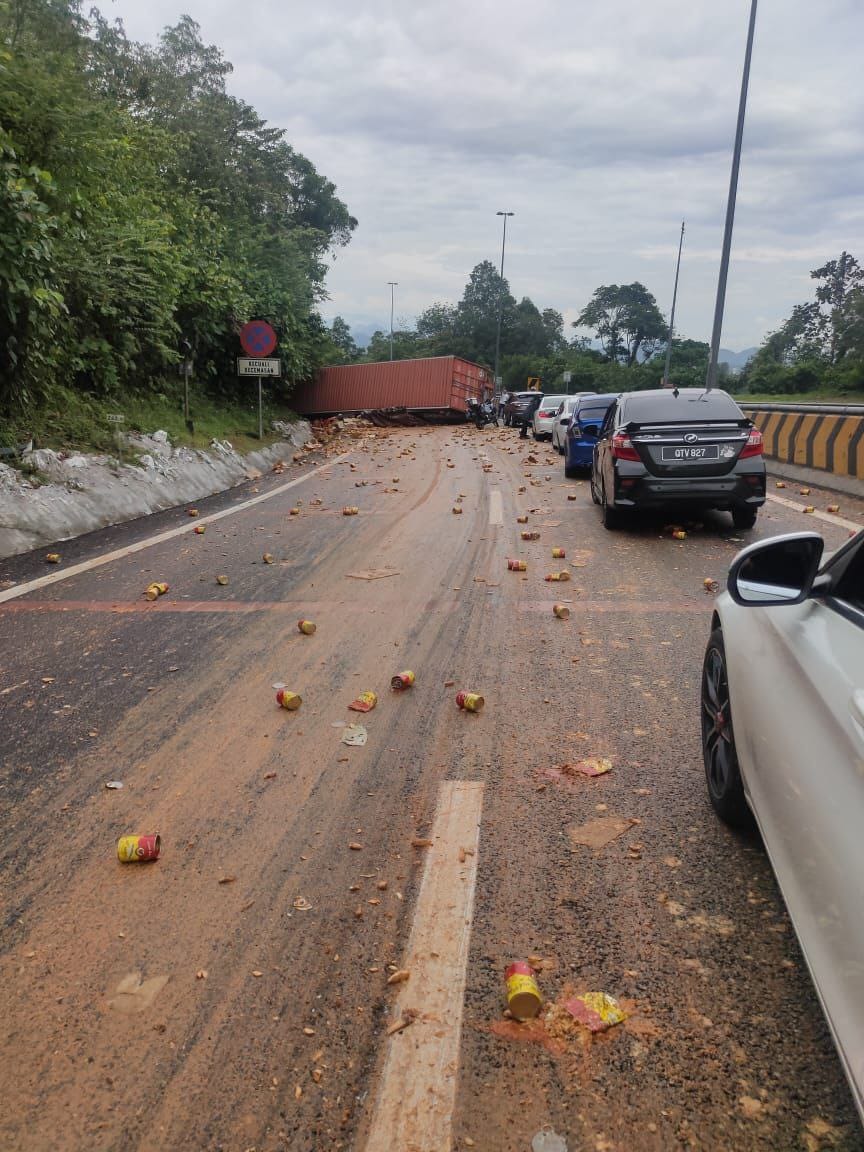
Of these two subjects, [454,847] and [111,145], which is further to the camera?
[111,145]

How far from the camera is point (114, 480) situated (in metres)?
11.7

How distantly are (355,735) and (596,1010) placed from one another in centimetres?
210

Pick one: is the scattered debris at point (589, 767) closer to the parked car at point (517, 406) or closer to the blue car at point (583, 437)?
the blue car at point (583, 437)

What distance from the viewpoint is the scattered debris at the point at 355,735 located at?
414 cm

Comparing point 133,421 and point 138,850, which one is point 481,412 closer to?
point 133,421

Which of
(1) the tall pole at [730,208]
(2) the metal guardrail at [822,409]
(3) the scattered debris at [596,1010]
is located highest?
(1) the tall pole at [730,208]

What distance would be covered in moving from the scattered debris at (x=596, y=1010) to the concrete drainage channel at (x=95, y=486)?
25.9 ft

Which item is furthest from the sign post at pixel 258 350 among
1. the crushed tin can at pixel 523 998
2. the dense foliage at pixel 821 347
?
the dense foliage at pixel 821 347

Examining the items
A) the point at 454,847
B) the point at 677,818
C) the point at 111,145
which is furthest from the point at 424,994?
the point at 111,145

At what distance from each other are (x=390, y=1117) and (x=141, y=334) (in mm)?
16199

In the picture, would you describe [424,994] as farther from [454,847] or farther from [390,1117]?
[454,847]

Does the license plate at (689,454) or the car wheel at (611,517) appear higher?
the license plate at (689,454)

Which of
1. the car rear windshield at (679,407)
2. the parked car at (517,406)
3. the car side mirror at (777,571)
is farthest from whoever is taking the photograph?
the parked car at (517,406)

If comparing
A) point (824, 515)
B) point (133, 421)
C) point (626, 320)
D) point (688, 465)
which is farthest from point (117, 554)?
point (626, 320)
